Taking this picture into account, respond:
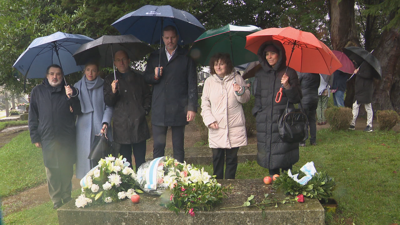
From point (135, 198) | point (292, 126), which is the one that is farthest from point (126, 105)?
point (292, 126)

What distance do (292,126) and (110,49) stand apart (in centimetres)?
247

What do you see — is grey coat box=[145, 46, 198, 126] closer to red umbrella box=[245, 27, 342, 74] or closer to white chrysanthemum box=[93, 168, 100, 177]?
red umbrella box=[245, 27, 342, 74]

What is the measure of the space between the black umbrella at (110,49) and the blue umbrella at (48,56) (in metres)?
0.23

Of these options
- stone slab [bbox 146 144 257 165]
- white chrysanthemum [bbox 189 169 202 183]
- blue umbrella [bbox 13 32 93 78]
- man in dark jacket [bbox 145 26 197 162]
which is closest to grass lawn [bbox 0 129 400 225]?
stone slab [bbox 146 144 257 165]

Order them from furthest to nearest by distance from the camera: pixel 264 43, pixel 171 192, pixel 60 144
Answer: pixel 60 144, pixel 264 43, pixel 171 192

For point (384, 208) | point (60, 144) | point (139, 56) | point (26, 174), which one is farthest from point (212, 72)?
point (26, 174)

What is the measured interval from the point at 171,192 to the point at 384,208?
2672mm

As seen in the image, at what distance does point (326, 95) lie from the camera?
8.84 m

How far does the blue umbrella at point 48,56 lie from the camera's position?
4.20 m

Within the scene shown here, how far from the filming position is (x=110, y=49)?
4355mm

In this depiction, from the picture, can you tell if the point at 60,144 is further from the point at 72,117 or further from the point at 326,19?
the point at 326,19

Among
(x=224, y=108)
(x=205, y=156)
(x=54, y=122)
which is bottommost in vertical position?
(x=205, y=156)

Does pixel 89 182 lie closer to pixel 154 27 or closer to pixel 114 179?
pixel 114 179

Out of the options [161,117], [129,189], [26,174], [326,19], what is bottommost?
[26,174]
